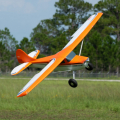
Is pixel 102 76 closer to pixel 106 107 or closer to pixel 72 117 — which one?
pixel 106 107

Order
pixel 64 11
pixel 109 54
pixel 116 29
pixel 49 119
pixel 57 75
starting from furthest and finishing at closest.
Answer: pixel 64 11 < pixel 116 29 < pixel 57 75 < pixel 109 54 < pixel 49 119

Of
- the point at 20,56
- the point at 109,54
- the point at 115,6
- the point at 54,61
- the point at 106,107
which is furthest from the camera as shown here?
the point at 115,6

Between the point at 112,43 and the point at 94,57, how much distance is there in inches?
193

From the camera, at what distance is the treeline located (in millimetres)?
52125

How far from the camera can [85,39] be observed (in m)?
71.6

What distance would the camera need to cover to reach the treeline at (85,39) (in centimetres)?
5212

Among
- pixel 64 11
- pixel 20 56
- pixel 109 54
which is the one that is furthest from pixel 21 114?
pixel 64 11

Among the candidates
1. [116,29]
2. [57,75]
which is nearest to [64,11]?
[116,29]

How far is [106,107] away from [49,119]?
5789 mm

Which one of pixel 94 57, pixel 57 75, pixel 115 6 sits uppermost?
pixel 115 6

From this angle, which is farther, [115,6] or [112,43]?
[115,6]

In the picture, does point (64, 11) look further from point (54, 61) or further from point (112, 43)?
point (54, 61)

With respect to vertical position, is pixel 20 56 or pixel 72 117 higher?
pixel 20 56

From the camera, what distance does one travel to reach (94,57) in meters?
53.6
